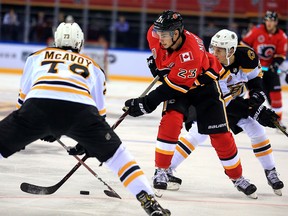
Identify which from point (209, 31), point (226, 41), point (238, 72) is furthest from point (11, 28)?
point (226, 41)

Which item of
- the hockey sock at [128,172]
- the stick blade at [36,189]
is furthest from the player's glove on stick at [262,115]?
the hockey sock at [128,172]

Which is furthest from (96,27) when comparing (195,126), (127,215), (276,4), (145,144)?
(127,215)

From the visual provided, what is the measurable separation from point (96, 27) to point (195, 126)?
9.60m

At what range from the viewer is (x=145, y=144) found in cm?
671

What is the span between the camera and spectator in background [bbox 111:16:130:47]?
1432cm

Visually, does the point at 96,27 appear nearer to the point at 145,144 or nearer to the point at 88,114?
the point at 145,144

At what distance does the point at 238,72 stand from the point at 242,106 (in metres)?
0.23

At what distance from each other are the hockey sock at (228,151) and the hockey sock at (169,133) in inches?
8.3

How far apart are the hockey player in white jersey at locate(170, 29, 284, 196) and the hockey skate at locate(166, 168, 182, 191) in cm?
7

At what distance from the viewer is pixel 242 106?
4887mm

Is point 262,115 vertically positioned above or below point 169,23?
below

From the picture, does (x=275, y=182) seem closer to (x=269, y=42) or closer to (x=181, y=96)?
(x=181, y=96)

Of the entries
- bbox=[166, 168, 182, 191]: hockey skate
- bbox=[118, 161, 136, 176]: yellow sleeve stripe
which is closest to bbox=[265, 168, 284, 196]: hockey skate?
bbox=[166, 168, 182, 191]: hockey skate

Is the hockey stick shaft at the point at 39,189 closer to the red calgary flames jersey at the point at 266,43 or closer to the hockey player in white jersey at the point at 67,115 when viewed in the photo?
the hockey player in white jersey at the point at 67,115
